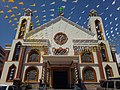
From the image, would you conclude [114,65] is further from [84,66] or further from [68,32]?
[68,32]

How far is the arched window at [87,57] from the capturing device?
721 inches

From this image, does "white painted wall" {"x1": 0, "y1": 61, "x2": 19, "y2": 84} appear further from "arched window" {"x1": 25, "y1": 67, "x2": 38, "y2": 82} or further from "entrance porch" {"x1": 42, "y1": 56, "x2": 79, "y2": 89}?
"entrance porch" {"x1": 42, "y1": 56, "x2": 79, "y2": 89}

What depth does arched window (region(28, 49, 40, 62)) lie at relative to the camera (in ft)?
59.8

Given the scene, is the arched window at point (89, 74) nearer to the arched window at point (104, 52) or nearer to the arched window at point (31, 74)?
the arched window at point (104, 52)

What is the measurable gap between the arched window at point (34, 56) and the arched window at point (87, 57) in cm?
678

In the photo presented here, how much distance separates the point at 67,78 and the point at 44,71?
4.35m

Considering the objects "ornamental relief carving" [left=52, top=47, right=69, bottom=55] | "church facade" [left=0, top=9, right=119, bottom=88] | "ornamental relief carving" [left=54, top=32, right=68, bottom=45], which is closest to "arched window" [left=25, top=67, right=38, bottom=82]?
"church facade" [left=0, top=9, right=119, bottom=88]

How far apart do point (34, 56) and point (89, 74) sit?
856 centimetres

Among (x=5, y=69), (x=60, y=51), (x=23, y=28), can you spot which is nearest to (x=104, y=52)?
(x=60, y=51)

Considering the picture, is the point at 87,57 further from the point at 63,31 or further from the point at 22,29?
the point at 22,29

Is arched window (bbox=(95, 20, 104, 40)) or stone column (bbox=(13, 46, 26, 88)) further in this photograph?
arched window (bbox=(95, 20, 104, 40))

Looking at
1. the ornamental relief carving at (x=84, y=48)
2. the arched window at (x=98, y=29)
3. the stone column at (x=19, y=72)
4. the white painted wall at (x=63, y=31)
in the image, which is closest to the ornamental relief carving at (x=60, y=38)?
the white painted wall at (x=63, y=31)

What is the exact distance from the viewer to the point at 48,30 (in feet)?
66.5

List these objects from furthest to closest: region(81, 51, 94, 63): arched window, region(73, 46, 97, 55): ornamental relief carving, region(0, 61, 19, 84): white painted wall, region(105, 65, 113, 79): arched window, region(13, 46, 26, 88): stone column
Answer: region(73, 46, 97, 55): ornamental relief carving, region(81, 51, 94, 63): arched window, region(105, 65, 113, 79): arched window, region(0, 61, 19, 84): white painted wall, region(13, 46, 26, 88): stone column
